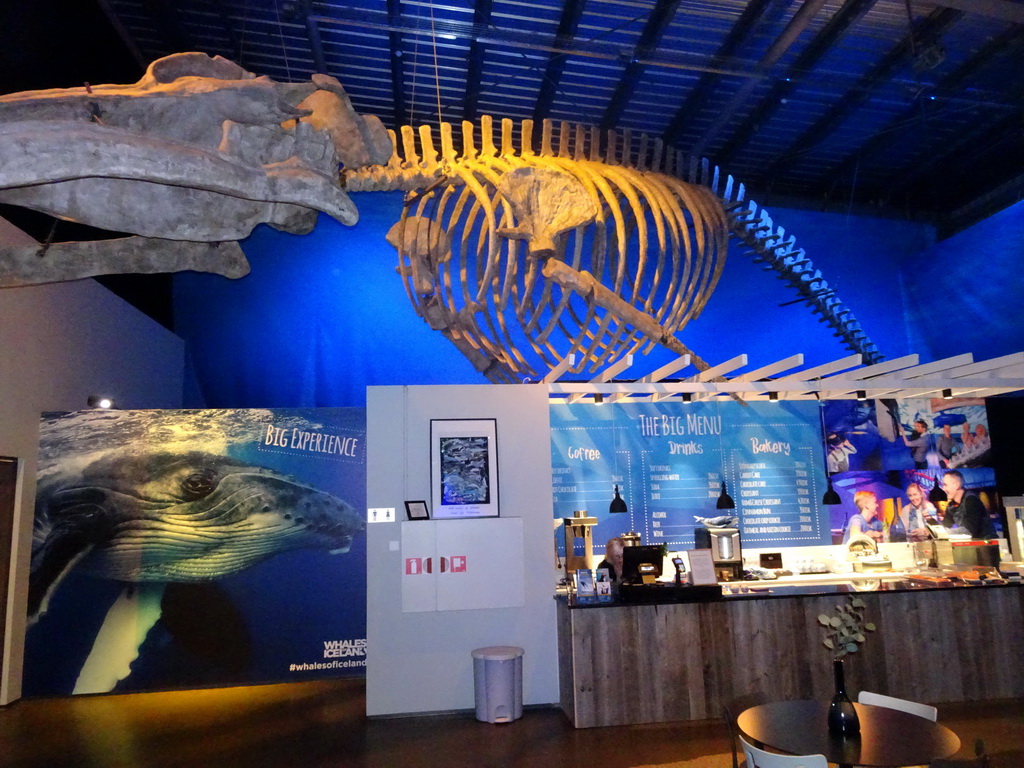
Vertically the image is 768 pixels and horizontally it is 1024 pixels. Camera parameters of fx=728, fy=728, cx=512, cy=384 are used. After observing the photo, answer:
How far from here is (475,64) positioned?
7465 mm

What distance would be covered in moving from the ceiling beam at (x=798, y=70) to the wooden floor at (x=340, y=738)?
19.1 feet

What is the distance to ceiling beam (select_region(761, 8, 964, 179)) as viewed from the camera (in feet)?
22.0

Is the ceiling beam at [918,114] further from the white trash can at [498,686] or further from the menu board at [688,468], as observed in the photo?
the white trash can at [498,686]

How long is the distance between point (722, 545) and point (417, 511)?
3.36 m

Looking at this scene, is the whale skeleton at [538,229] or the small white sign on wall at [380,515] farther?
the small white sign on wall at [380,515]

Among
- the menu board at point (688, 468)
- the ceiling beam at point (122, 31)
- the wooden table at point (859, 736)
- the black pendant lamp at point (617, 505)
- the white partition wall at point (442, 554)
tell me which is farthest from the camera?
the menu board at point (688, 468)

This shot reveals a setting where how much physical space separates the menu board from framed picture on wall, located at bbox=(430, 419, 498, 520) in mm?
2314

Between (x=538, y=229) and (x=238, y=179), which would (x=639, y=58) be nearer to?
(x=538, y=229)

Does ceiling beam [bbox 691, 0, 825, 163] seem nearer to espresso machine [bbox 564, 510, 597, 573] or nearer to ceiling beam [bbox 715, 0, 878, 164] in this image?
ceiling beam [bbox 715, 0, 878, 164]

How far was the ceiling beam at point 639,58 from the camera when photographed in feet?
21.6

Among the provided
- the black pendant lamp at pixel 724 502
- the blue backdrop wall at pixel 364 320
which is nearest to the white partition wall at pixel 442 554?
the black pendant lamp at pixel 724 502

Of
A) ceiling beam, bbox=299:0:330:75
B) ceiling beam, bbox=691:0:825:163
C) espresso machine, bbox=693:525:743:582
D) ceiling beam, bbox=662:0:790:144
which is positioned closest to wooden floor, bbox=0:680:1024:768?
espresso machine, bbox=693:525:743:582

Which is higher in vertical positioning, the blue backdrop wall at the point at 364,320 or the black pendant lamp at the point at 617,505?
the blue backdrop wall at the point at 364,320

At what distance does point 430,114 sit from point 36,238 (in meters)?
4.32
